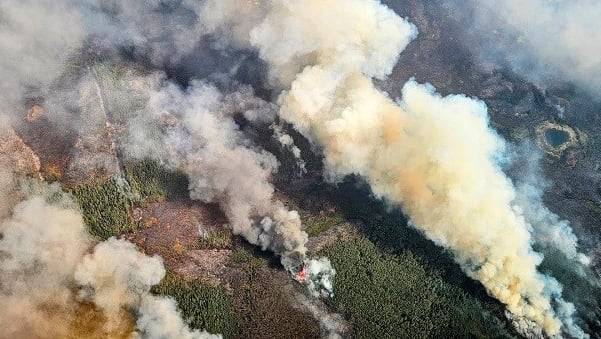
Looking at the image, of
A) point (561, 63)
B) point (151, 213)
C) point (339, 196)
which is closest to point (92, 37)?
point (151, 213)

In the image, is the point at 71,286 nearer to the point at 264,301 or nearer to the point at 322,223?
the point at 264,301

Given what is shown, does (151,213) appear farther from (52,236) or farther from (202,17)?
(202,17)

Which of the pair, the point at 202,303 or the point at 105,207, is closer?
the point at 202,303

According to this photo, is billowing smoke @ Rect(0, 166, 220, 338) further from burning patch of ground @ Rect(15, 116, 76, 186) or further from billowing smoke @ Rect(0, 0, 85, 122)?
billowing smoke @ Rect(0, 0, 85, 122)

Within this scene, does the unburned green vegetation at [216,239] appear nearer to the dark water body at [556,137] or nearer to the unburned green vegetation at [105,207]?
the unburned green vegetation at [105,207]

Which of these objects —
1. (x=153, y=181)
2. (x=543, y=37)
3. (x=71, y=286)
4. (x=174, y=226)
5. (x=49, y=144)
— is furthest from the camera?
(x=543, y=37)

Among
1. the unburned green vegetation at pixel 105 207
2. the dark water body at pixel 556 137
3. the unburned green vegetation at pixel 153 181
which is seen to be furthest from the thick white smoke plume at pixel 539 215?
the unburned green vegetation at pixel 105 207

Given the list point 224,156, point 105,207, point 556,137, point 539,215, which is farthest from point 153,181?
point 556,137
